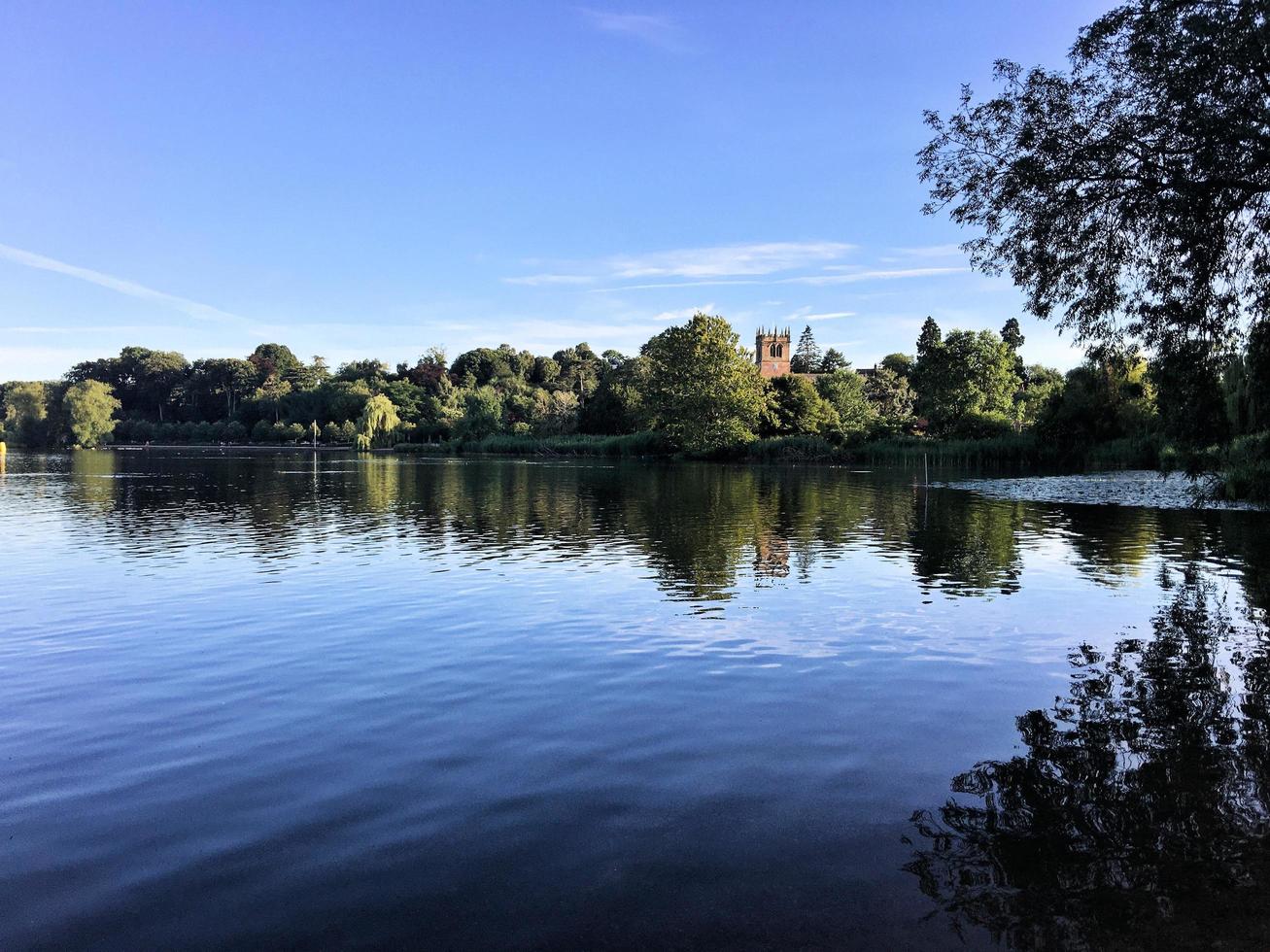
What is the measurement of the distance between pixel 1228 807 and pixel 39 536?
31.2 metres

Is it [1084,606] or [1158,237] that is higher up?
[1158,237]

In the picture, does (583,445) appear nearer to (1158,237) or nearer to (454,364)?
(454,364)

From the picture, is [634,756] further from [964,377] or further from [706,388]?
[964,377]

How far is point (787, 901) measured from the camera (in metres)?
5.67

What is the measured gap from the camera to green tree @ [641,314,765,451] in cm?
9256

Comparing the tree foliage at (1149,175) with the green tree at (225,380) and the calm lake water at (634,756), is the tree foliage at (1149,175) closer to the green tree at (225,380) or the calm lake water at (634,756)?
Result: the calm lake water at (634,756)

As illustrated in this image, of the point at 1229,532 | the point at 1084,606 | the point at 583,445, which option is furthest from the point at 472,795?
the point at 583,445

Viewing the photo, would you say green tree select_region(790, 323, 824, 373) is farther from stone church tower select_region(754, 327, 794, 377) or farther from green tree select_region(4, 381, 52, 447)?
green tree select_region(4, 381, 52, 447)

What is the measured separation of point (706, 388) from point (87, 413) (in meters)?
114

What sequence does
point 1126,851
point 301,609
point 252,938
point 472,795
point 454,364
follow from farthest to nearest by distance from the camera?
point 454,364, point 301,609, point 472,795, point 1126,851, point 252,938

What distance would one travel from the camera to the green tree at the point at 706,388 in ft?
304

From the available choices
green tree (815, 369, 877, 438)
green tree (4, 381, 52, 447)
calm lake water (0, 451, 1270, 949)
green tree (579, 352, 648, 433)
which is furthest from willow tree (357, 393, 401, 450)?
calm lake water (0, 451, 1270, 949)

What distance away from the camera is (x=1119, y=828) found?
6613mm

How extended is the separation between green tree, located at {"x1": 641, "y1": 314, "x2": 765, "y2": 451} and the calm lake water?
71819mm
